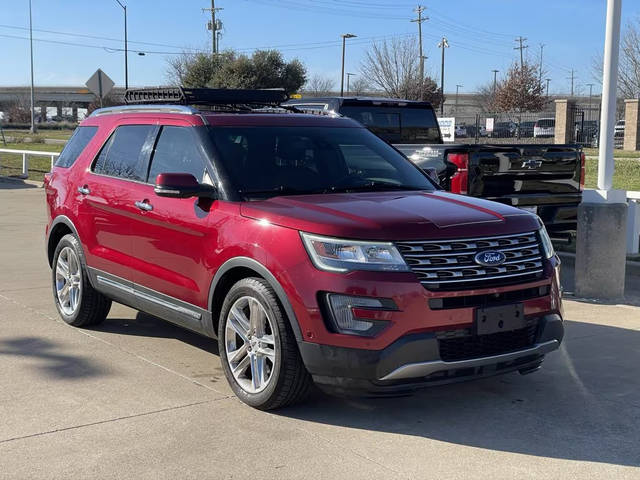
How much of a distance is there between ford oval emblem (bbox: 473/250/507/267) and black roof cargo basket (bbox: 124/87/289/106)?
2790 mm

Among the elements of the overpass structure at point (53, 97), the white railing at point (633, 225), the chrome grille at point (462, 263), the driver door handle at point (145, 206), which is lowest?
the white railing at point (633, 225)

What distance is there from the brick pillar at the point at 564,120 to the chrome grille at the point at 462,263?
29.2m

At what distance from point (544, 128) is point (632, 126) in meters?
11.2

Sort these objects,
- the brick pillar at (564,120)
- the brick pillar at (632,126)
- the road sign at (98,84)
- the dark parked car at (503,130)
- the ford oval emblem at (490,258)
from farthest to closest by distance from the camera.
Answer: the dark parked car at (503,130) < the brick pillar at (564,120) < the brick pillar at (632,126) < the road sign at (98,84) < the ford oval emblem at (490,258)

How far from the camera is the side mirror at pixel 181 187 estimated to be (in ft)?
17.2

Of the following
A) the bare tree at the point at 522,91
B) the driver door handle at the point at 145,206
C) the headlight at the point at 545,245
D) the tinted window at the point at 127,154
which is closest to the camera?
the headlight at the point at 545,245

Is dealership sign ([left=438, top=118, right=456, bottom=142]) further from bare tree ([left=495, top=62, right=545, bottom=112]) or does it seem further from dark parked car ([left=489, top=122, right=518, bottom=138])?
bare tree ([left=495, top=62, right=545, bottom=112])

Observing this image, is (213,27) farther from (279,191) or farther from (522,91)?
(279,191)

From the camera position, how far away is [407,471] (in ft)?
13.5

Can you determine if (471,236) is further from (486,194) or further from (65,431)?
(486,194)

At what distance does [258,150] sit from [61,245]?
2456 millimetres

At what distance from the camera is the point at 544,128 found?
140 ft

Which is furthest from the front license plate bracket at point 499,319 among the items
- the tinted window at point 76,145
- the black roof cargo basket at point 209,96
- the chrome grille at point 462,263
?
the tinted window at point 76,145

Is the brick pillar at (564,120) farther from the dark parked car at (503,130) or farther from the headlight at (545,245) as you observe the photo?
the headlight at (545,245)
